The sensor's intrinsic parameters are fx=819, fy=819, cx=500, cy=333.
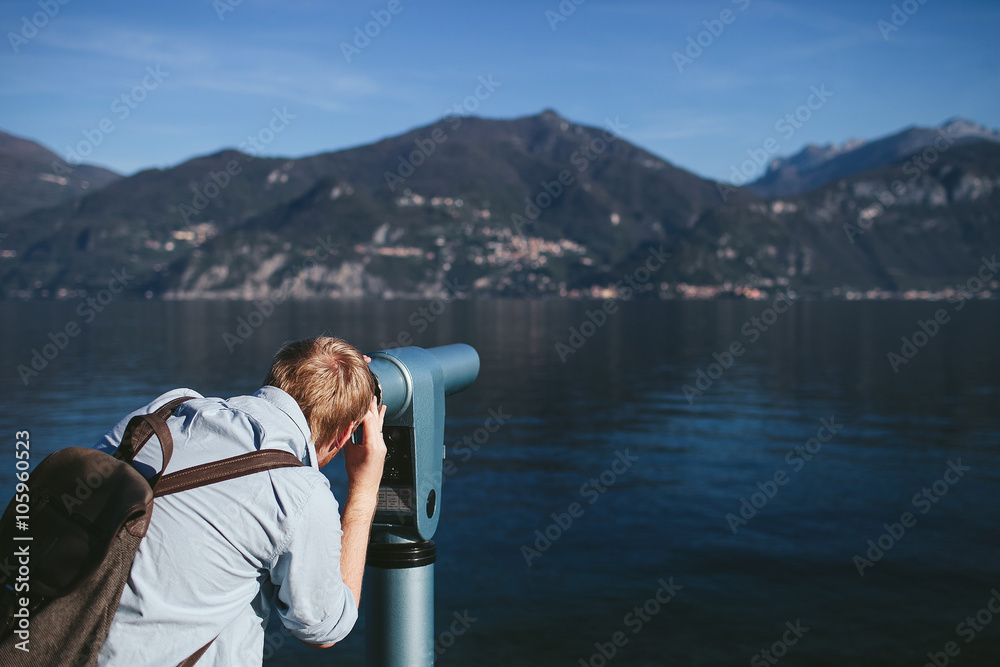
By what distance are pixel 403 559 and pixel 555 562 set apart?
27.1 ft

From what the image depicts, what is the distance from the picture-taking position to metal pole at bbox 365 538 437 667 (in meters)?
2.50

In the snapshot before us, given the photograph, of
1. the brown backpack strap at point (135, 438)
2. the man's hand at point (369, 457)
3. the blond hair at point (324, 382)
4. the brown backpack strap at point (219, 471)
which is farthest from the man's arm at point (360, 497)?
the brown backpack strap at point (135, 438)

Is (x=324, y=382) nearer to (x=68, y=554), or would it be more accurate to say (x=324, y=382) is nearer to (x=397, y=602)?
(x=68, y=554)

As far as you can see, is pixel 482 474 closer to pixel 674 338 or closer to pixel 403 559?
pixel 403 559

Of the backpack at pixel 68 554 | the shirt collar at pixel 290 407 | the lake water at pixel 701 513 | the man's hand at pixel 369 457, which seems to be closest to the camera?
the backpack at pixel 68 554

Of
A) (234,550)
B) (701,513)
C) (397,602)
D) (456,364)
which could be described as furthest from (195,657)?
(701,513)

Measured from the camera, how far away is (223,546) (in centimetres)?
172

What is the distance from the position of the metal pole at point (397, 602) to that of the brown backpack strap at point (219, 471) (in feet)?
2.86

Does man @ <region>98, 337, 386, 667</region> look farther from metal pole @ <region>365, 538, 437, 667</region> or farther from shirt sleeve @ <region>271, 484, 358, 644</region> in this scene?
metal pole @ <region>365, 538, 437, 667</region>

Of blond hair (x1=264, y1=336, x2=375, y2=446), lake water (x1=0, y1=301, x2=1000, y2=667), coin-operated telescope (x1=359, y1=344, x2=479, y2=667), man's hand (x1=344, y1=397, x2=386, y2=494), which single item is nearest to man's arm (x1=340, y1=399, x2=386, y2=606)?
man's hand (x1=344, y1=397, x2=386, y2=494)

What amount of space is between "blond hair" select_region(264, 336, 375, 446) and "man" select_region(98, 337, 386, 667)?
0.02m

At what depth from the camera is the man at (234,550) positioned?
1.68 metres

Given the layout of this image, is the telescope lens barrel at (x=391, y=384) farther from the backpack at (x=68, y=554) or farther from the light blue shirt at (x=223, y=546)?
the backpack at (x=68, y=554)

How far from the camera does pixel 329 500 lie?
1.79m
